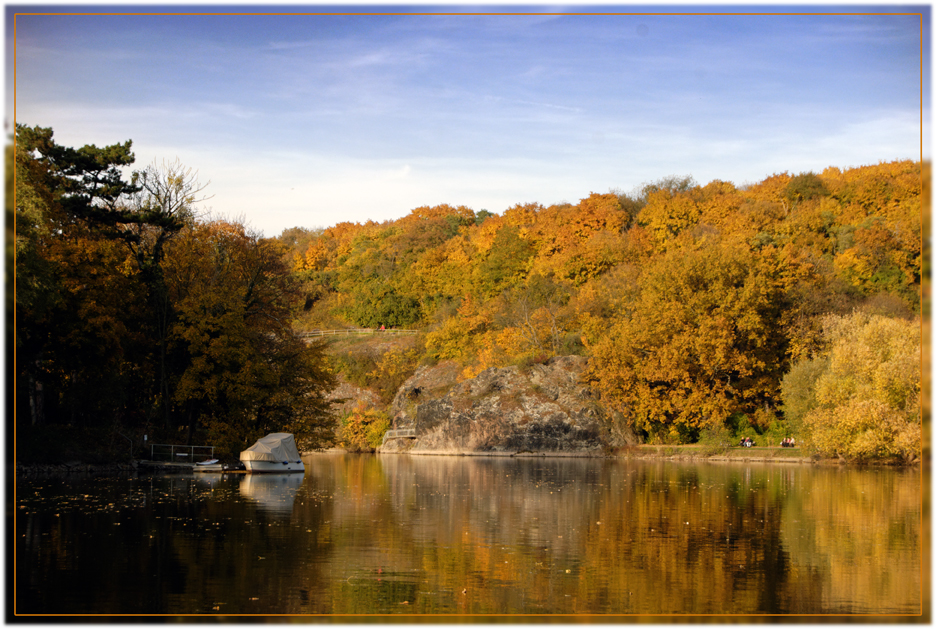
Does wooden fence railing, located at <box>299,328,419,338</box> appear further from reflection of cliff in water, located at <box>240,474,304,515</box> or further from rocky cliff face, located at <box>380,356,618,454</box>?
reflection of cliff in water, located at <box>240,474,304,515</box>

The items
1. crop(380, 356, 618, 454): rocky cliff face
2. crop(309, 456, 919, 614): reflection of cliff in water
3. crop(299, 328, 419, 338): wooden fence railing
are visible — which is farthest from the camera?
crop(299, 328, 419, 338): wooden fence railing

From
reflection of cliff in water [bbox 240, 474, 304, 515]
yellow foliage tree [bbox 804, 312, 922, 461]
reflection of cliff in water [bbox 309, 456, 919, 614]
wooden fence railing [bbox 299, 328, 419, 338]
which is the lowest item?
reflection of cliff in water [bbox 240, 474, 304, 515]

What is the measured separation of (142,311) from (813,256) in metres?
46.4

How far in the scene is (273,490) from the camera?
30750mm

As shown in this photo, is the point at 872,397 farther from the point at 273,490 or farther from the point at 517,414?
the point at 273,490

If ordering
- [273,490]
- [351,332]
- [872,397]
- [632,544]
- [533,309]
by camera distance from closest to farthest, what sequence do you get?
[632,544] → [273,490] → [872,397] → [533,309] → [351,332]

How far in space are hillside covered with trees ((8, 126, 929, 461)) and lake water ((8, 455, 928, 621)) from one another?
732 centimetres

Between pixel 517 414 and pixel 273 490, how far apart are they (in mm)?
33947

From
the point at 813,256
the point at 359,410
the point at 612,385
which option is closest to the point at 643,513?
the point at 612,385

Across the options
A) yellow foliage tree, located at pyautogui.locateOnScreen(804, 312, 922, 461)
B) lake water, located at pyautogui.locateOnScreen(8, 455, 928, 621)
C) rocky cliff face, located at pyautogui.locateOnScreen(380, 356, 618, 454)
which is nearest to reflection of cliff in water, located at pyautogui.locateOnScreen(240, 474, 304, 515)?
lake water, located at pyautogui.locateOnScreen(8, 455, 928, 621)

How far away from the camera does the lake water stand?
41.8 ft

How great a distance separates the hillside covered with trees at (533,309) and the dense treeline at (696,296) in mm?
188

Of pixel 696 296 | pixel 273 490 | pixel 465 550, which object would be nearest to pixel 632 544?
pixel 465 550

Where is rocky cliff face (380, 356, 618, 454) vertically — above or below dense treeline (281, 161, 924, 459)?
below
